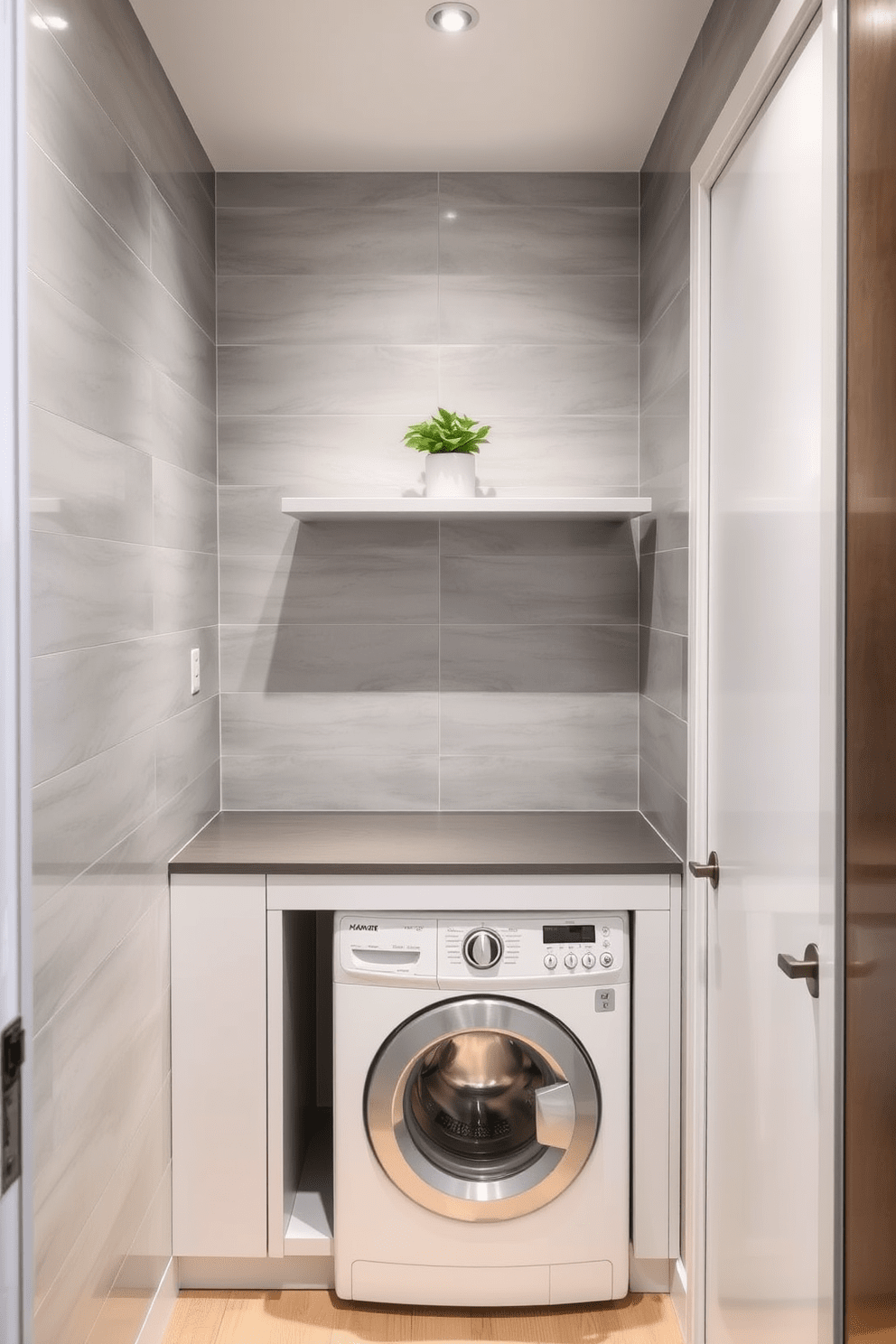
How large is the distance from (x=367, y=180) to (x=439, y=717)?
140 centimetres

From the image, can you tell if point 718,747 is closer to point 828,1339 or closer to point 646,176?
point 828,1339

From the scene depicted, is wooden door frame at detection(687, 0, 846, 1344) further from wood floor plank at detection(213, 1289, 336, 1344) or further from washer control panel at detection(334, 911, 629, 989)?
wood floor plank at detection(213, 1289, 336, 1344)

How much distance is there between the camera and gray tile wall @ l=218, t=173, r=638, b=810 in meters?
2.66

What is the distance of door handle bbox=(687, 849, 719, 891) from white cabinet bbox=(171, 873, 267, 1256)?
899 mm

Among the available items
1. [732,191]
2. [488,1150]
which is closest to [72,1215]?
[488,1150]

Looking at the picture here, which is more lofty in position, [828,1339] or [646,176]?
[646,176]

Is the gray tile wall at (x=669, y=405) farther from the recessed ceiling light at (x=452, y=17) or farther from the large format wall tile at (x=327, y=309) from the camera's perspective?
the large format wall tile at (x=327, y=309)

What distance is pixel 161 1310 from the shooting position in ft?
6.93

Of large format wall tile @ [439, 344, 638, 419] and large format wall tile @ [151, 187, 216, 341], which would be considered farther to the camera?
large format wall tile @ [439, 344, 638, 419]

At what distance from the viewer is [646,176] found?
8.45ft

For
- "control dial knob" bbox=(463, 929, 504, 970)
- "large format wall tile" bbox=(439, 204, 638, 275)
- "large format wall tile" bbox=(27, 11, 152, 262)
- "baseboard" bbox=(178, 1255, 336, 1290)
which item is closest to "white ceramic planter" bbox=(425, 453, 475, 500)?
"large format wall tile" bbox=(439, 204, 638, 275)

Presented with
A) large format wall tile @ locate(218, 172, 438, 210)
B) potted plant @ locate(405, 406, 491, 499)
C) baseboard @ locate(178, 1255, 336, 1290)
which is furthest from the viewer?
large format wall tile @ locate(218, 172, 438, 210)

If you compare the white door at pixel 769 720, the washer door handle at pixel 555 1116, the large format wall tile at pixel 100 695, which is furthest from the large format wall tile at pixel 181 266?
the washer door handle at pixel 555 1116

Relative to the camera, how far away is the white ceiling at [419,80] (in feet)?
6.40
